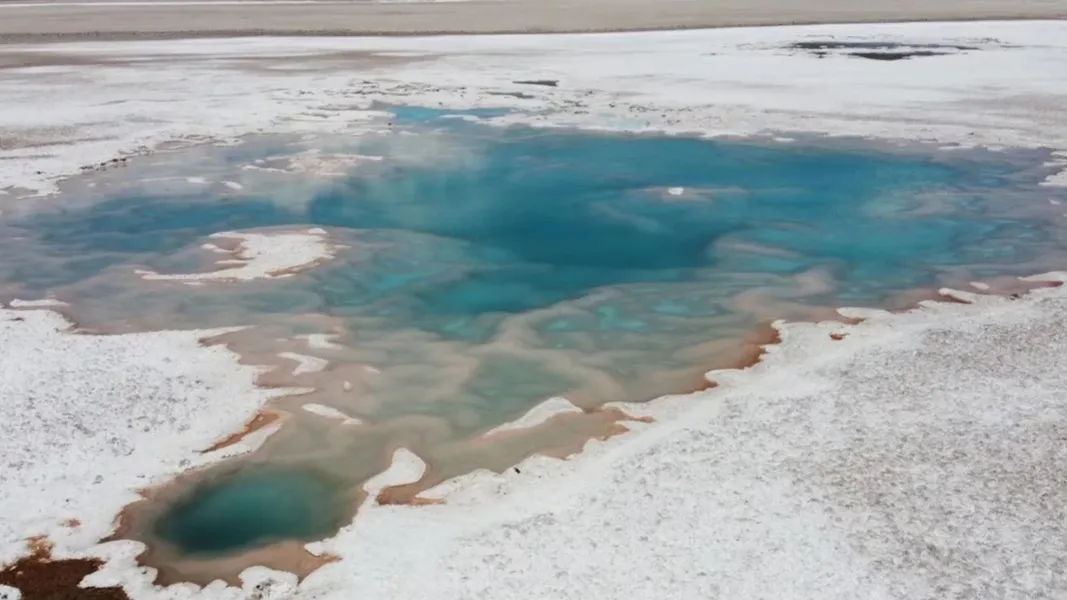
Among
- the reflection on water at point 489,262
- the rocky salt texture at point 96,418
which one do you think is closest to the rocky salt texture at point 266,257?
the reflection on water at point 489,262

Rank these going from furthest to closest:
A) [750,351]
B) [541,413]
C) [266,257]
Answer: [266,257] → [750,351] → [541,413]

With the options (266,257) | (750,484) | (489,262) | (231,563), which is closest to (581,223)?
(489,262)

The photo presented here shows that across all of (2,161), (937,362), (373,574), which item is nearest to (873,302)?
(937,362)

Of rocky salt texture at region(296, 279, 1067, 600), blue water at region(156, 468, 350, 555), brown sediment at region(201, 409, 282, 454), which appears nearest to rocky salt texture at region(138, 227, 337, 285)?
brown sediment at region(201, 409, 282, 454)

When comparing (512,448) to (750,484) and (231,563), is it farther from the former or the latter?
(231,563)

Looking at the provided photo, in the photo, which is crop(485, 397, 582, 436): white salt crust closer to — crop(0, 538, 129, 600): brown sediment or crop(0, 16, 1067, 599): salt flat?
crop(0, 16, 1067, 599): salt flat
